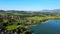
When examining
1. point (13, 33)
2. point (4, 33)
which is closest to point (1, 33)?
point (4, 33)

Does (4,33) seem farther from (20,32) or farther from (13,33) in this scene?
(20,32)

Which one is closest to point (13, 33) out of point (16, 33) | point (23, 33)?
point (16, 33)

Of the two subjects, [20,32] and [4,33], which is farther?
[20,32]

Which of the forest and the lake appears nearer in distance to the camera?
the forest

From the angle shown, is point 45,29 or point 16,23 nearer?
point 45,29

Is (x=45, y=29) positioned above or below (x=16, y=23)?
below

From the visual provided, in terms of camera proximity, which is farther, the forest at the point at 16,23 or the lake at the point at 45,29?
the lake at the point at 45,29

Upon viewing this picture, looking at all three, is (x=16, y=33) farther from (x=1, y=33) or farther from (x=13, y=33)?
(x=1, y=33)

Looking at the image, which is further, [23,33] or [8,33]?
[23,33]
